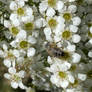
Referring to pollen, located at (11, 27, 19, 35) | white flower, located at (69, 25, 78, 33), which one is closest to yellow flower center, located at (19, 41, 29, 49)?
pollen, located at (11, 27, 19, 35)

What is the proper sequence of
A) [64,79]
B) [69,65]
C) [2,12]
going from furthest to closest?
[2,12] < [64,79] < [69,65]

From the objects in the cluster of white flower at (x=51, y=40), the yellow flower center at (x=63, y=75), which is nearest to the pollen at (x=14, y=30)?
the cluster of white flower at (x=51, y=40)

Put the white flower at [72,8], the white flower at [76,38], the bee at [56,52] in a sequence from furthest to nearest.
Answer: the white flower at [72,8]
the white flower at [76,38]
the bee at [56,52]

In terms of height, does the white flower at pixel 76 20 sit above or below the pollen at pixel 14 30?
above

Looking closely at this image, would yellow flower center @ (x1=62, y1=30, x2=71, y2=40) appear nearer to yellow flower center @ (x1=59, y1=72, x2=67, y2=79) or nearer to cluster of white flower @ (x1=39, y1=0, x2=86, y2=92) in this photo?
cluster of white flower @ (x1=39, y1=0, x2=86, y2=92)

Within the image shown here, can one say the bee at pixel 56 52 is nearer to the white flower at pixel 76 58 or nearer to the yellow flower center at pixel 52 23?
the white flower at pixel 76 58

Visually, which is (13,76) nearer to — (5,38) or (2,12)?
(5,38)

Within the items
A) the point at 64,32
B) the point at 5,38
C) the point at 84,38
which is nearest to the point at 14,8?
the point at 5,38
